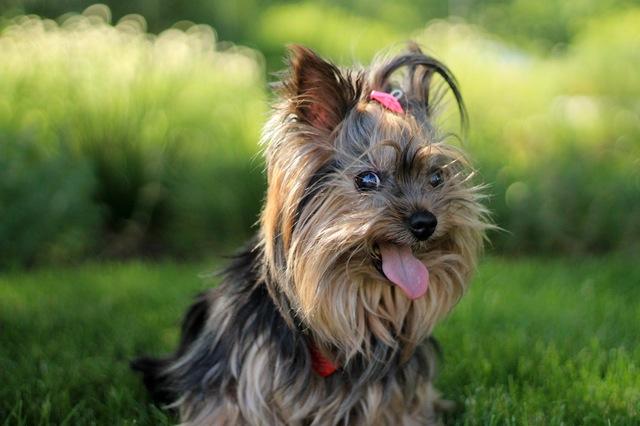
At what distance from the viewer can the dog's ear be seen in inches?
126

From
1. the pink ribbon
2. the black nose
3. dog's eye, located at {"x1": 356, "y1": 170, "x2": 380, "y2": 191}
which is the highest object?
the pink ribbon

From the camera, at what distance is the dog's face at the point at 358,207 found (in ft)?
10.6

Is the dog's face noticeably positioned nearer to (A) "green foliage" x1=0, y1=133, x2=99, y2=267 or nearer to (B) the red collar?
(B) the red collar

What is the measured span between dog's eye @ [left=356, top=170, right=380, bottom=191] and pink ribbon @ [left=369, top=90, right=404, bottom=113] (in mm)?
280

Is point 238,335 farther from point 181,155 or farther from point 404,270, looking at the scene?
point 181,155

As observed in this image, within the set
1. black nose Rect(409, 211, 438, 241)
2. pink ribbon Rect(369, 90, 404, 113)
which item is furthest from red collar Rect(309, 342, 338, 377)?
pink ribbon Rect(369, 90, 404, 113)

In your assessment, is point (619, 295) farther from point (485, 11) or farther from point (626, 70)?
point (485, 11)

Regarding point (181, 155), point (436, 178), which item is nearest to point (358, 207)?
point (436, 178)

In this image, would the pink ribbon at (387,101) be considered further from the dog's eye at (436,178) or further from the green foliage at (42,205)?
the green foliage at (42,205)

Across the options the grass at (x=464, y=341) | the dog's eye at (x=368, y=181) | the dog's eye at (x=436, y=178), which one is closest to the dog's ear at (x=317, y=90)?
the dog's eye at (x=368, y=181)

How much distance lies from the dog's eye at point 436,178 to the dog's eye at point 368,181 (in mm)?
226

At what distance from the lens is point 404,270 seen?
329 centimetres

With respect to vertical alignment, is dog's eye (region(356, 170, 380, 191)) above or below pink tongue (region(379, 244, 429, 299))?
above

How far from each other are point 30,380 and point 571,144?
6.17 metres
